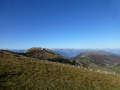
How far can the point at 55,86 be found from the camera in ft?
74.9

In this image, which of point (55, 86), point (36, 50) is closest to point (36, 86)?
point (55, 86)

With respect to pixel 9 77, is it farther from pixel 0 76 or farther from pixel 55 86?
pixel 55 86

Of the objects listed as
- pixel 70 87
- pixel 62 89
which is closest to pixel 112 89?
pixel 70 87

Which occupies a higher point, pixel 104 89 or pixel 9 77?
pixel 9 77

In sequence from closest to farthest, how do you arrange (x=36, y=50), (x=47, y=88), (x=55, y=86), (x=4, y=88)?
(x=4, y=88)
(x=47, y=88)
(x=55, y=86)
(x=36, y=50)

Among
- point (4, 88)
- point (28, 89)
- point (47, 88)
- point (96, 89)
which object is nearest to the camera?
point (4, 88)

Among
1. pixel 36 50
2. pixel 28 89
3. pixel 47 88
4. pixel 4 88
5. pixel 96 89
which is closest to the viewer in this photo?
pixel 4 88

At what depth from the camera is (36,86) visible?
2136cm

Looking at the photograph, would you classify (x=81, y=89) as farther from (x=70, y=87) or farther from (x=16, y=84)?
(x=16, y=84)

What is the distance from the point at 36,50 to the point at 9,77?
140m

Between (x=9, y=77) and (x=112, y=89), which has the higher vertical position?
(x=9, y=77)

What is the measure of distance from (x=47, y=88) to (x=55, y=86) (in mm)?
1911

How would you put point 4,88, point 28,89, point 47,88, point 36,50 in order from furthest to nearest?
point 36,50
point 47,88
point 28,89
point 4,88

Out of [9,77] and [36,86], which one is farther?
[9,77]
